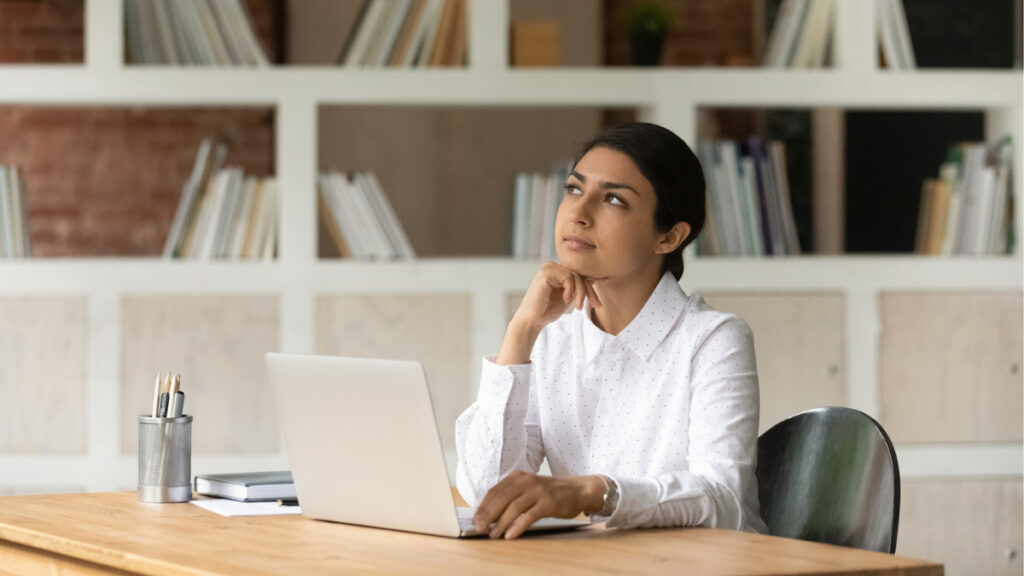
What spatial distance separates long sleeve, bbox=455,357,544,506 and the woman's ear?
0.31m

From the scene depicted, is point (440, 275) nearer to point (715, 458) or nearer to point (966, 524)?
point (966, 524)

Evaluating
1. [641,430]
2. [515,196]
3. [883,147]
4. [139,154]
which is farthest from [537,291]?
[139,154]

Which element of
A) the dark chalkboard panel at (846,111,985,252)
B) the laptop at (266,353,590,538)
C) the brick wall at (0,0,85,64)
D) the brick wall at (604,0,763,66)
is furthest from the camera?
the brick wall at (604,0,763,66)

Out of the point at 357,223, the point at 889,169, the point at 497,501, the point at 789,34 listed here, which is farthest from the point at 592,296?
the point at 889,169

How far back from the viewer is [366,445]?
1476mm

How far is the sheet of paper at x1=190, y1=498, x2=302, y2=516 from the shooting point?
1.68 m

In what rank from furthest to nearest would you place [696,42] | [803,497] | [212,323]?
[696,42]
[212,323]
[803,497]

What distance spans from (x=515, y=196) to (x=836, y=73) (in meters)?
0.95

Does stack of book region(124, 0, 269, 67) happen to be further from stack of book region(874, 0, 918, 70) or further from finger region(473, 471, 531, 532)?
finger region(473, 471, 531, 532)

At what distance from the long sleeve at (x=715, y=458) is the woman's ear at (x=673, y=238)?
0.63ft

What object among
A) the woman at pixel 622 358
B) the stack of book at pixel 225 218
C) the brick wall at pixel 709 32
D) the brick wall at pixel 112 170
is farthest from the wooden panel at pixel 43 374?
the brick wall at pixel 709 32

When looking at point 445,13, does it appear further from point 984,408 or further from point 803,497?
point 803,497

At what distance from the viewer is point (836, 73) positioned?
3494 mm

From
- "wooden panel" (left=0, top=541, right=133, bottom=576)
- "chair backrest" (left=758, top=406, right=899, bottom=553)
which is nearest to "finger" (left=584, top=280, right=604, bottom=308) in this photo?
"chair backrest" (left=758, top=406, right=899, bottom=553)
